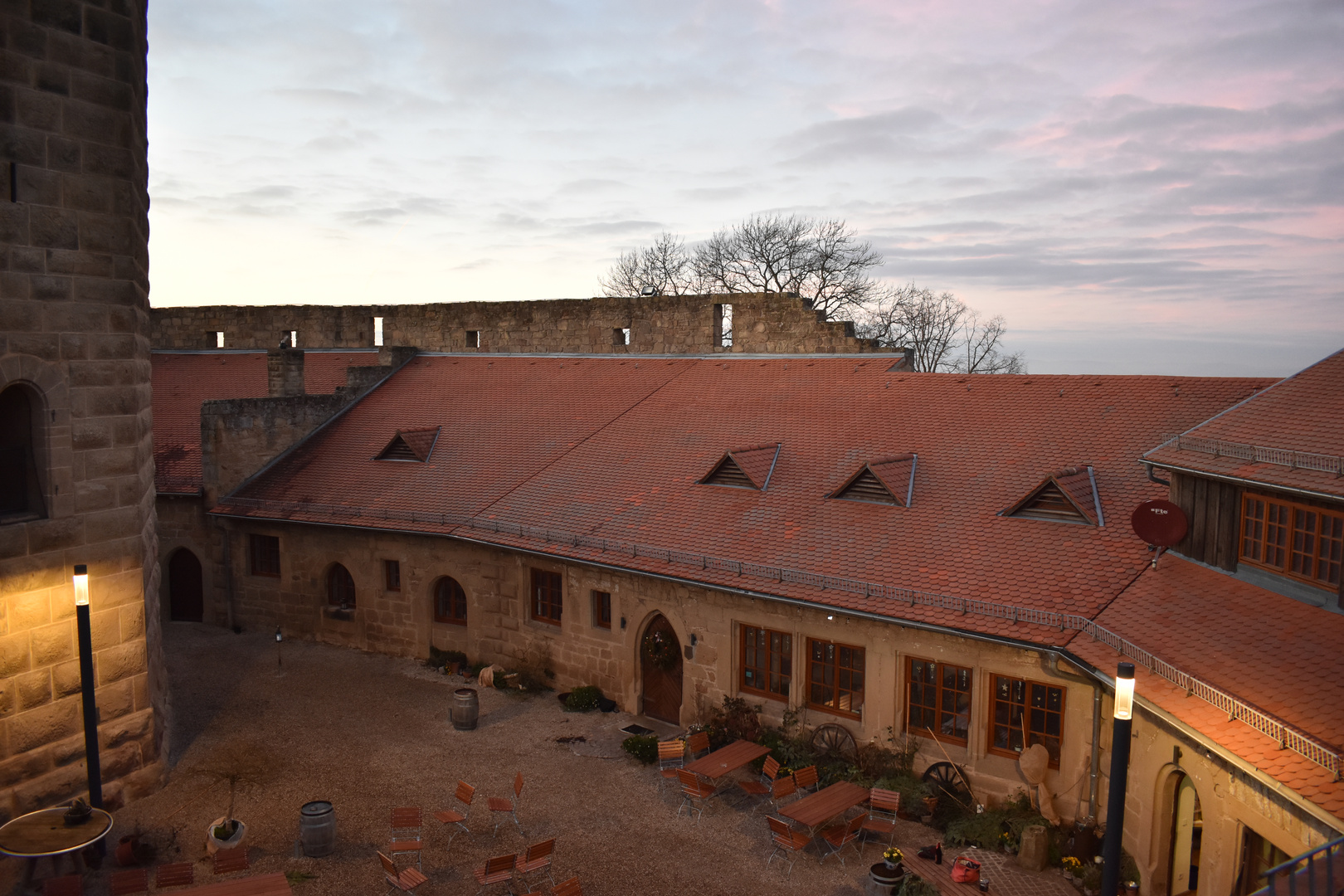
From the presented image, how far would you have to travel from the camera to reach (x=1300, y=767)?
9.21m

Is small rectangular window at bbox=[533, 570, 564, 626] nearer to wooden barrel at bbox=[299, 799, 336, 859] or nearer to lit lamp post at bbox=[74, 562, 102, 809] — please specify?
wooden barrel at bbox=[299, 799, 336, 859]

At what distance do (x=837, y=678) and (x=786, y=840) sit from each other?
3.48 m

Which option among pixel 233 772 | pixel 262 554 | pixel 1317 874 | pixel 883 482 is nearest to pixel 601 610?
pixel 883 482

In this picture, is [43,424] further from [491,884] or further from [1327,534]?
[1327,534]

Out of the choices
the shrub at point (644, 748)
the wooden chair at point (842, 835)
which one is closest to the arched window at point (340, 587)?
the shrub at point (644, 748)

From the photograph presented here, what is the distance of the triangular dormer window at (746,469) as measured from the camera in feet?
63.6

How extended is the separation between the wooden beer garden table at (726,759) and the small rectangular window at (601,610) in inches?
163

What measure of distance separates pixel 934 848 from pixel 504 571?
37.7 ft

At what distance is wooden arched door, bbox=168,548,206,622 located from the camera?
85.9 feet

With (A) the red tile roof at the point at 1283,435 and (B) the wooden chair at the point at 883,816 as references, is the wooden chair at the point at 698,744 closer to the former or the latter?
(B) the wooden chair at the point at 883,816

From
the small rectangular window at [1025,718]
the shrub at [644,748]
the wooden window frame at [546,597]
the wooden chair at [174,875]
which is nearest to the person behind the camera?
the wooden chair at [174,875]

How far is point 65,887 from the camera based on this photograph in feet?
37.4

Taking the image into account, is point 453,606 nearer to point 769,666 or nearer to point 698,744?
point 698,744

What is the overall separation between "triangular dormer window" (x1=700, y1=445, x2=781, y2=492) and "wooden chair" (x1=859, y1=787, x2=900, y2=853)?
22.3 feet
